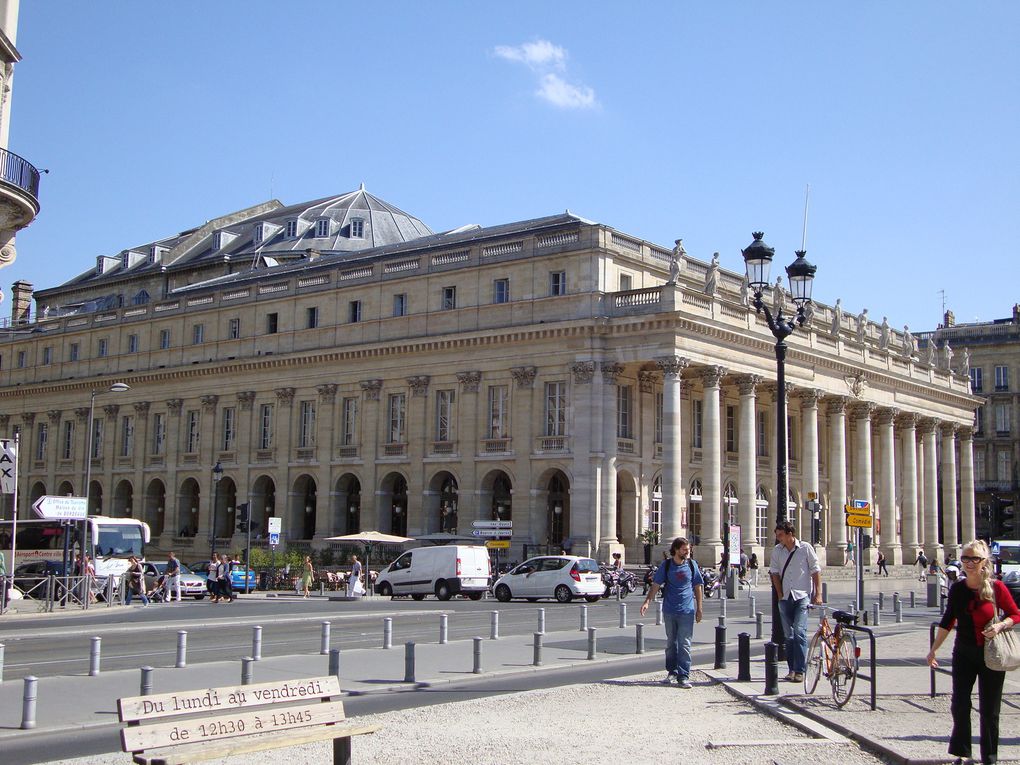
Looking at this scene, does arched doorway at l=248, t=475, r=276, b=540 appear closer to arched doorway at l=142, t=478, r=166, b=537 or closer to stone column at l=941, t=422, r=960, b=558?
arched doorway at l=142, t=478, r=166, b=537

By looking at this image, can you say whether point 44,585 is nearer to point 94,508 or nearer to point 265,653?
point 265,653

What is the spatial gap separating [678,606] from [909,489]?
195 feet

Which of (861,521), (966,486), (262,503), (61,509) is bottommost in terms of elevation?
(861,521)

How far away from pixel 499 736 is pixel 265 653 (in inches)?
377

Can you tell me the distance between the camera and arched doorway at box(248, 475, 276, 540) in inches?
2571

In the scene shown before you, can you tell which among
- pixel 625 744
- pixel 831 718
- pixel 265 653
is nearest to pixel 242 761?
pixel 625 744

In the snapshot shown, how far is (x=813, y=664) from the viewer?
1474 cm

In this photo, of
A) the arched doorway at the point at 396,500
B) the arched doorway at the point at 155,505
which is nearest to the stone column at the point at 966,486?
the arched doorway at the point at 396,500

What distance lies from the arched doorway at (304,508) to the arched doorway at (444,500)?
29.0ft

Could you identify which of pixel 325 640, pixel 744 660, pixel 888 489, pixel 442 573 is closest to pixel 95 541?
pixel 442 573

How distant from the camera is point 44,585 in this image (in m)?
38.2

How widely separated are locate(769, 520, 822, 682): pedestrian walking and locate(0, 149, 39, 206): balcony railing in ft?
65.6

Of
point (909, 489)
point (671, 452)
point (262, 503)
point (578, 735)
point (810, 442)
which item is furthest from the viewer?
point (909, 489)

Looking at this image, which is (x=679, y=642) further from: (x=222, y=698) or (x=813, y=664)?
(x=222, y=698)
